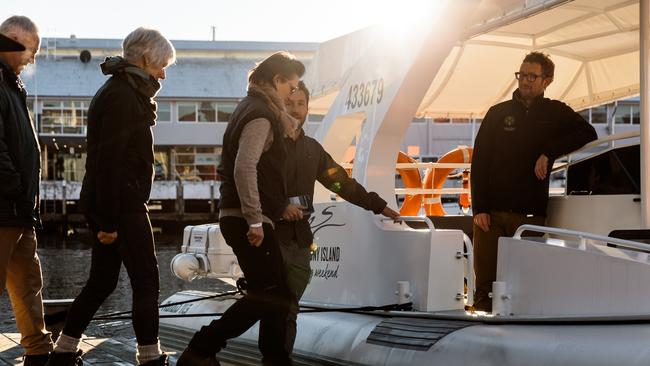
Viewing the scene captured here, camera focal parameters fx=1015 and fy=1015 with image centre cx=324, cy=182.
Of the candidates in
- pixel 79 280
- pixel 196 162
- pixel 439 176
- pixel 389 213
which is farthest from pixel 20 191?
pixel 196 162

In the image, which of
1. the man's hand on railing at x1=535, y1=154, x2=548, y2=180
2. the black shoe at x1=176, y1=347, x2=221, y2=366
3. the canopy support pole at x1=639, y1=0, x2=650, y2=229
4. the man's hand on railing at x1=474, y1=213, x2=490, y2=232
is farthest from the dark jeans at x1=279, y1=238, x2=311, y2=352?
the canopy support pole at x1=639, y1=0, x2=650, y2=229

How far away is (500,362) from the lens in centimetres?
511

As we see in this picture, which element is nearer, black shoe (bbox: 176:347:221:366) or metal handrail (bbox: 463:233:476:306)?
black shoe (bbox: 176:347:221:366)

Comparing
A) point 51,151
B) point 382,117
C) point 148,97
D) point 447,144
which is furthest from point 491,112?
point 51,151

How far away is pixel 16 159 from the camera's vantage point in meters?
5.34

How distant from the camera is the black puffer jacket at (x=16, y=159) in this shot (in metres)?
5.21

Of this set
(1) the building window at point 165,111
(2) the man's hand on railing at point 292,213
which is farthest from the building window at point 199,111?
A: (2) the man's hand on railing at point 292,213

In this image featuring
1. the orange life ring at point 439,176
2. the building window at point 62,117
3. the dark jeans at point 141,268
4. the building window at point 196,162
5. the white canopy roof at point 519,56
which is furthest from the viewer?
the building window at point 196,162

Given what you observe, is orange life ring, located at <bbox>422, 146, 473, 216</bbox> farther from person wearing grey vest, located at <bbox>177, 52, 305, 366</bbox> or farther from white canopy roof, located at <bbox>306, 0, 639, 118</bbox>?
person wearing grey vest, located at <bbox>177, 52, 305, 366</bbox>

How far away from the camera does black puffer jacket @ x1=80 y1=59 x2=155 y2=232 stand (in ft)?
17.1

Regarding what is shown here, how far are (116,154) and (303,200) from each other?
3.63 ft

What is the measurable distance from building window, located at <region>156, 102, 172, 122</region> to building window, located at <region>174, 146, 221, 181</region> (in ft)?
6.47

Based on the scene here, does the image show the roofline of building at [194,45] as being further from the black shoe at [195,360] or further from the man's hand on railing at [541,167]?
the black shoe at [195,360]

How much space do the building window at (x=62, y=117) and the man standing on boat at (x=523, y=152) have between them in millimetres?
56211
